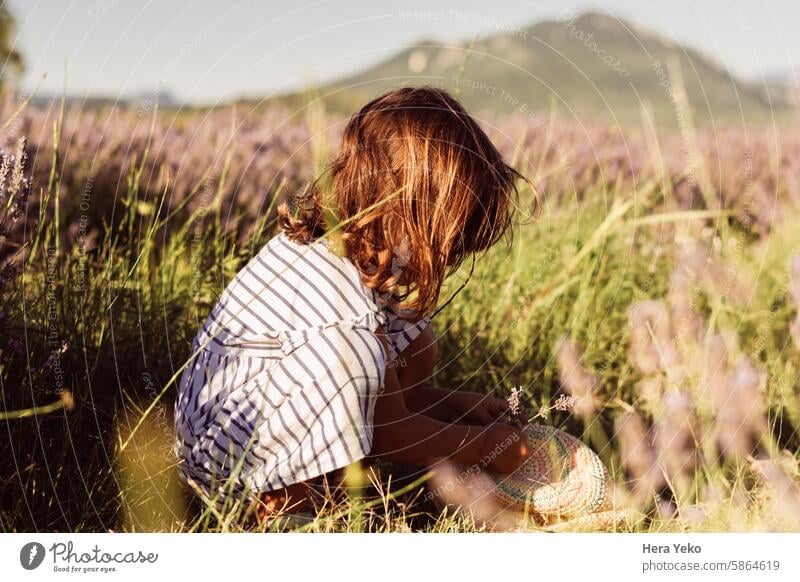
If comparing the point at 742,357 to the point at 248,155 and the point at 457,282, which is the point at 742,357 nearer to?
the point at 457,282

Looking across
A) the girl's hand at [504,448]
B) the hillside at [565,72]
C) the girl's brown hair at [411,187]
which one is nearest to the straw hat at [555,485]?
the girl's hand at [504,448]

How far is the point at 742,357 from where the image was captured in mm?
1819

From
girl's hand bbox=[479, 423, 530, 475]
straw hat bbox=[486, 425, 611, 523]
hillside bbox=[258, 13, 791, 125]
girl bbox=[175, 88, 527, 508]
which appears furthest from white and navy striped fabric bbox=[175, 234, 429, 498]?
hillside bbox=[258, 13, 791, 125]

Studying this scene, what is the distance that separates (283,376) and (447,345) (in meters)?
0.74

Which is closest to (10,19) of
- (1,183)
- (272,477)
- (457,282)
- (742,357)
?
(1,183)

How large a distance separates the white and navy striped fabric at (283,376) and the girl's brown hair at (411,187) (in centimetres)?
7

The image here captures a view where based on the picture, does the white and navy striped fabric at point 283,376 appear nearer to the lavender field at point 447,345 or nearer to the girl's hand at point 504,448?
the lavender field at point 447,345

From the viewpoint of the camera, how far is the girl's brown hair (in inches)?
59.9

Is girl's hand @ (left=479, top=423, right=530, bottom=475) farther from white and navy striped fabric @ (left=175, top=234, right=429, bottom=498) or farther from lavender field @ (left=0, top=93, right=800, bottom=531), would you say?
white and navy striped fabric @ (left=175, top=234, right=429, bottom=498)

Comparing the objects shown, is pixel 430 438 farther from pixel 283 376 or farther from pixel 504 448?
pixel 283 376

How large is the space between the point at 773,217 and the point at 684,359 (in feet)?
4.43

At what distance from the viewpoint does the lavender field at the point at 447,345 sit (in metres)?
1.54

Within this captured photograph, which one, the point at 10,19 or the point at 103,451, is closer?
the point at 103,451

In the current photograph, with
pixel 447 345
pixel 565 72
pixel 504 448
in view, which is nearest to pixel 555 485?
pixel 504 448
